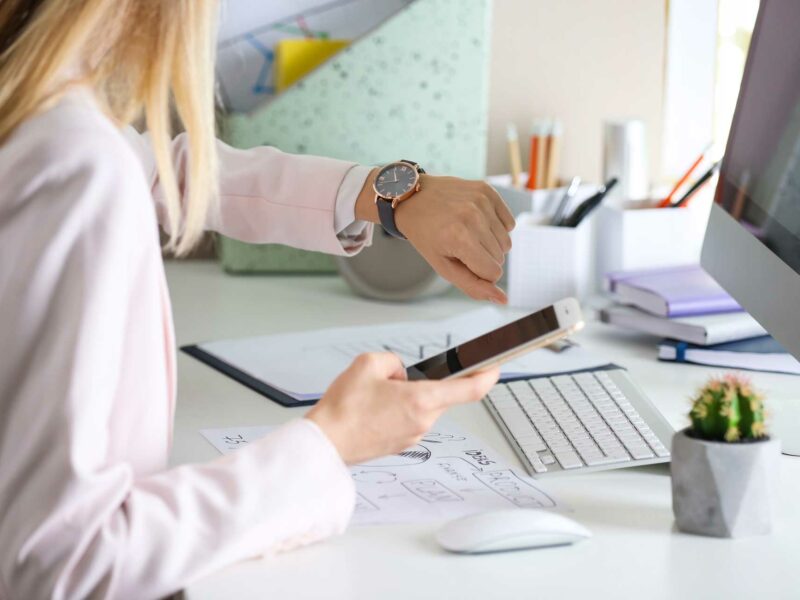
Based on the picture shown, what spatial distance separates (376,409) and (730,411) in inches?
8.5

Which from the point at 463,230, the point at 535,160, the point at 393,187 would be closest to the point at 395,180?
the point at 393,187

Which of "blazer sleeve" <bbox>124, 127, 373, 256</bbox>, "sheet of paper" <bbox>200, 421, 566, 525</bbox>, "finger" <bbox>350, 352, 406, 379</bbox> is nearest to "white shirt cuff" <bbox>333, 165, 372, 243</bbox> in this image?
"blazer sleeve" <bbox>124, 127, 373, 256</bbox>

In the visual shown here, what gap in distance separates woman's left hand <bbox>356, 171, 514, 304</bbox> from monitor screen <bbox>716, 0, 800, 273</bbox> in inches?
8.7


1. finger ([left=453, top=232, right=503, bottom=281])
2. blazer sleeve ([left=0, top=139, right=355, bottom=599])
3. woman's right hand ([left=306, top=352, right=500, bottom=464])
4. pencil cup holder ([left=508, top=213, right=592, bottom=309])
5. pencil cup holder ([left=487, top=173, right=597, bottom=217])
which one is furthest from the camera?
pencil cup holder ([left=487, top=173, right=597, bottom=217])

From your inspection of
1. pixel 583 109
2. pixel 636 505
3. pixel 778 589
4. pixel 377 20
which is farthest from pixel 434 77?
pixel 778 589

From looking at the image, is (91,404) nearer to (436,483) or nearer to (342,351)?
(436,483)

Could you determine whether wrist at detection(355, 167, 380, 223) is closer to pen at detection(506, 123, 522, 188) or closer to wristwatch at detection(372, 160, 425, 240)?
wristwatch at detection(372, 160, 425, 240)

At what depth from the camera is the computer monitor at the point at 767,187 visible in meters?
0.89

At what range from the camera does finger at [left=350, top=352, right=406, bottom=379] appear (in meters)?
Result: 0.70

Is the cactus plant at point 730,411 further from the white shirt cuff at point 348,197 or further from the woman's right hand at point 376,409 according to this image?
the white shirt cuff at point 348,197

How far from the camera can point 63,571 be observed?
588mm

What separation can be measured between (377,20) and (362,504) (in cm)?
102

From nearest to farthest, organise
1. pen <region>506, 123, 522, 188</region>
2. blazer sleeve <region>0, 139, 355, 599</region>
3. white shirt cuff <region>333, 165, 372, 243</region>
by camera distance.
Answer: blazer sleeve <region>0, 139, 355, 599</region>
white shirt cuff <region>333, 165, 372, 243</region>
pen <region>506, 123, 522, 188</region>

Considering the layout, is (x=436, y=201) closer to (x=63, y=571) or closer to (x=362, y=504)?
(x=362, y=504)
